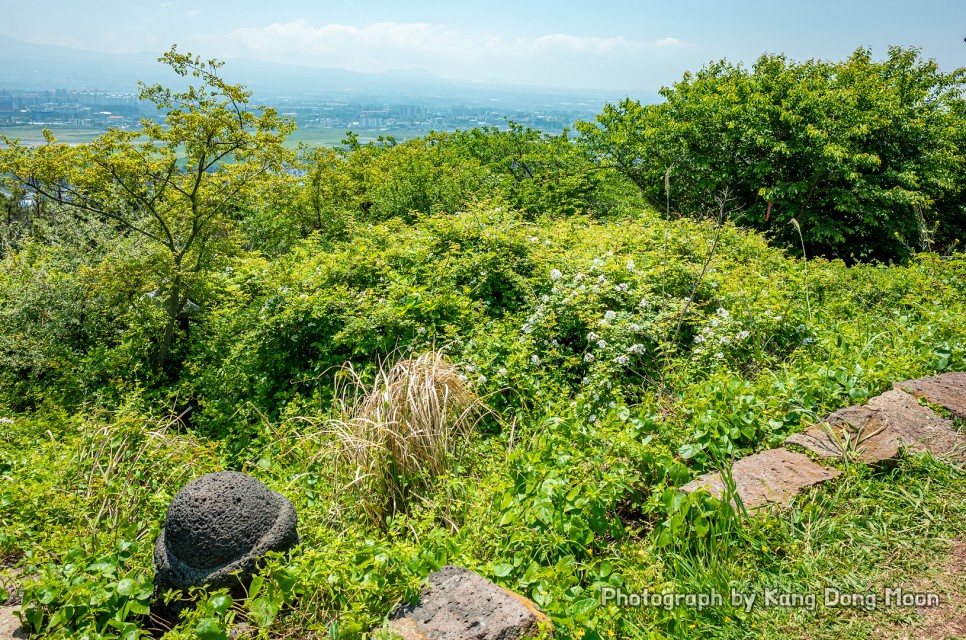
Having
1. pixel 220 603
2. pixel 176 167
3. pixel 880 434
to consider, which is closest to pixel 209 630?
pixel 220 603

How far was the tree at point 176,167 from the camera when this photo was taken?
654cm

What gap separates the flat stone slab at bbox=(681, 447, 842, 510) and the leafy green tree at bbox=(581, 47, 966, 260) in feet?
33.4

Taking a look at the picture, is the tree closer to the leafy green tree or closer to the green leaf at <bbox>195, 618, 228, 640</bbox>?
the green leaf at <bbox>195, 618, 228, 640</bbox>

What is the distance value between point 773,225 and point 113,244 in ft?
48.3

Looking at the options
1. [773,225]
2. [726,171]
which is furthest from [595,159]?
[773,225]

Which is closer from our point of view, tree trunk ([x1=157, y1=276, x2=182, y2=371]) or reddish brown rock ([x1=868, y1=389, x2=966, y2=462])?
reddish brown rock ([x1=868, y1=389, x2=966, y2=462])

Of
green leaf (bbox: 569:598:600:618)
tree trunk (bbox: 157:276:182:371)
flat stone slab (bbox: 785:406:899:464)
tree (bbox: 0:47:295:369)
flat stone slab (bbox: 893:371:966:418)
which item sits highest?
tree (bbox: 0:47:295:369)

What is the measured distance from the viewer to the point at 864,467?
2.95 metres

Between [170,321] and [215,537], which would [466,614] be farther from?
[170,321]

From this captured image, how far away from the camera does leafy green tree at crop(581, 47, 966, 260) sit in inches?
506

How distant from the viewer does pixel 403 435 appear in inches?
141

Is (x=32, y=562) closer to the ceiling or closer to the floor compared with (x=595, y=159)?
closer to the floor

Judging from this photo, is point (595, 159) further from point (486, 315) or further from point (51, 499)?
point (51, 499)

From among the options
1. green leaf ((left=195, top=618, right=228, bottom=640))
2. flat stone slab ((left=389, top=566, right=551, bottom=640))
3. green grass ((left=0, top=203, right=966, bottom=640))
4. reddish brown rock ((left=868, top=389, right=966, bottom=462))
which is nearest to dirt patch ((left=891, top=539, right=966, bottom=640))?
green grass ((left=0, top=203, right=966, bottom=640))
